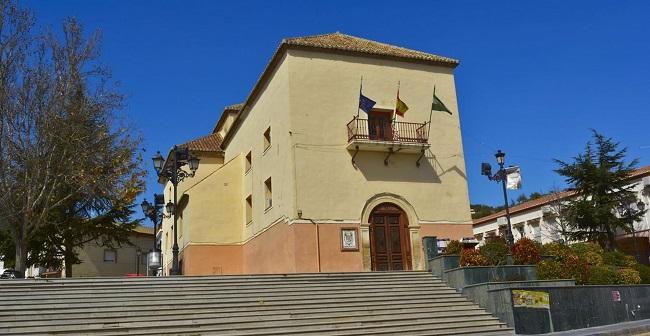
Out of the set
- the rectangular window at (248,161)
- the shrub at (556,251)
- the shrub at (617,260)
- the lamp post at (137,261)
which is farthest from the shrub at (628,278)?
the lamp post at (137,261)

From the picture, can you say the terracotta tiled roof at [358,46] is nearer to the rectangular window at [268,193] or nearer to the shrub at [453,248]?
the rectangular window at [268,193]

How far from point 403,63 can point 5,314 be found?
16823mm

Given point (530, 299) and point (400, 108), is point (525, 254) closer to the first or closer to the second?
point (530, 299)

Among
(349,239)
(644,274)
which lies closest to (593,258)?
(644,274)

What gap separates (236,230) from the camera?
26.5m

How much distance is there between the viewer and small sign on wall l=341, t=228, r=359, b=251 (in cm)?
2028

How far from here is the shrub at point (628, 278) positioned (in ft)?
58.1

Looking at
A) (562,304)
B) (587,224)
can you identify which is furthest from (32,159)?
(587,224)

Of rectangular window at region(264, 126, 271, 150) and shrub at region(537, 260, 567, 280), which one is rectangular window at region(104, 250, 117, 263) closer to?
rectangular window at region(264, 126, 271, 150)

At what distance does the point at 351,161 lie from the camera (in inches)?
838

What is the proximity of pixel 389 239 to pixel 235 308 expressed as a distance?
8.92 m

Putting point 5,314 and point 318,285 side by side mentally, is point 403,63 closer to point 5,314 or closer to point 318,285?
point 318,285

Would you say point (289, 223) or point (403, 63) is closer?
point (289, 223)

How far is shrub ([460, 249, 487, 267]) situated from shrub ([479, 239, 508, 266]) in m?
0.25
